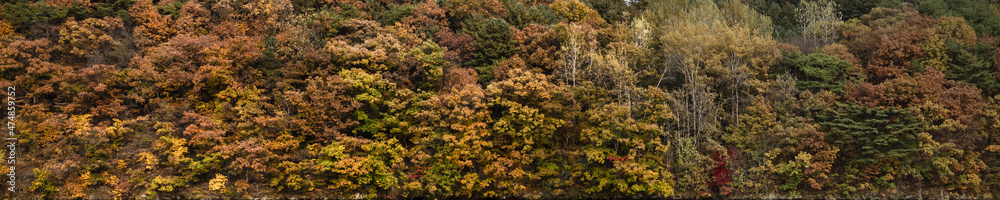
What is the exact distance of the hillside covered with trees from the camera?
28.2 metres

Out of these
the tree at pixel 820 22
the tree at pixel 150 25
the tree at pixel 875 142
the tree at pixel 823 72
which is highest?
the tree at pixel 820 22

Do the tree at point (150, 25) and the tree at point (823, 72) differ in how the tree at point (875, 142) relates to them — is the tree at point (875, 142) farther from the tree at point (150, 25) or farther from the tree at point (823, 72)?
the tree at point (150, 25)

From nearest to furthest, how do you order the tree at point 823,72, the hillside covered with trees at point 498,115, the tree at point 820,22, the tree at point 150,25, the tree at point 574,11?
the hillside covered with trees at point 498,115 → the tree at point 823,72 → the tree at point 150,25 → the tree at point 820,22 → the tree at point 574,11

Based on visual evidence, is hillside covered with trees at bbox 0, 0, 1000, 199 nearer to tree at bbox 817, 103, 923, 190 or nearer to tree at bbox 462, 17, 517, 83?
tree at bbox 817, 103, 923, 190

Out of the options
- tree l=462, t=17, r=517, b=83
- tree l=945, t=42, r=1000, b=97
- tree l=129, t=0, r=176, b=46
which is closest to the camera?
tree l=945, t=42, r=1000, b=97

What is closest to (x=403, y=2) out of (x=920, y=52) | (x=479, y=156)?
(x=479, y=156)

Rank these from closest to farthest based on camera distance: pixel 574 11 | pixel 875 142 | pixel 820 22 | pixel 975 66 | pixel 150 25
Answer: pixel 875 142
pixel 975 66
pixel 150 25
pixel 820 22
pixel 574 11

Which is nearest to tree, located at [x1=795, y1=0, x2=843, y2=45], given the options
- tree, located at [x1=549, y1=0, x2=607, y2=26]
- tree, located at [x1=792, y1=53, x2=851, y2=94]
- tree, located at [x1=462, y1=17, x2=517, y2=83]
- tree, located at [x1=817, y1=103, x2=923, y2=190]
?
tree, located at [x1=792, y1=53, x2=851, y2=94]

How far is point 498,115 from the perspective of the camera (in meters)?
30.3

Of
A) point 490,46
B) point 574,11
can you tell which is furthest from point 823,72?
point 490,46

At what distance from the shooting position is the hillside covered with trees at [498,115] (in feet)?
92.5

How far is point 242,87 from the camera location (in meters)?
31.4

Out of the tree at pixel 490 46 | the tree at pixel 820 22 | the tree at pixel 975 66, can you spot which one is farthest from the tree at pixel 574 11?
the tree at pixel 975 66

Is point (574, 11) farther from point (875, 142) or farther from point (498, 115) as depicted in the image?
point (875, 142)
